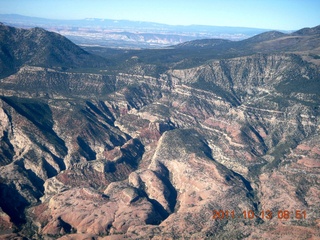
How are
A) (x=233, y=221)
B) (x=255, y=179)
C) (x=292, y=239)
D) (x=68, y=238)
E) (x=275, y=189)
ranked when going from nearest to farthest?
(x=292, y=239)
(x=68, y=238)
(x=233, y=221)
(x=275, y=189)
(x=255, y=179)

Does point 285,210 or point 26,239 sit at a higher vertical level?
point 285,210

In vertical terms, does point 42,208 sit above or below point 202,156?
below

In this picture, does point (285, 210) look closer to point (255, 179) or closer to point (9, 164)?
point (255, 179)

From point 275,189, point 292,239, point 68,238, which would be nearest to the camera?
point 292,239

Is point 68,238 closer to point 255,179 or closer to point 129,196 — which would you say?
point 129,196

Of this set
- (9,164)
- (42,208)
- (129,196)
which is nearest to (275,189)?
(129,196)

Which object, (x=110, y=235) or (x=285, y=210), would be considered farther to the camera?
(x=285, y=210)

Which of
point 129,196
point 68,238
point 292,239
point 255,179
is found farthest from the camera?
point 255,179

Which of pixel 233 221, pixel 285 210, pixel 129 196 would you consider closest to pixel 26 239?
pixel 129 196

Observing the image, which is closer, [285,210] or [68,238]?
[68,238]
